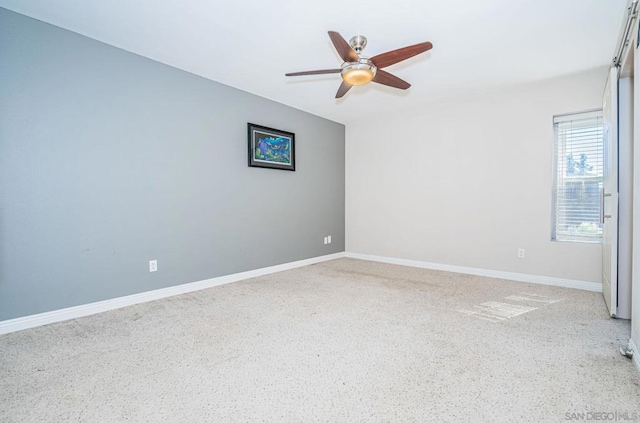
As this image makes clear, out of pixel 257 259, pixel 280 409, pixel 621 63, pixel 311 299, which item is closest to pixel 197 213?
pixel 257 259

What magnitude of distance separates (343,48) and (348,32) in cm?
50

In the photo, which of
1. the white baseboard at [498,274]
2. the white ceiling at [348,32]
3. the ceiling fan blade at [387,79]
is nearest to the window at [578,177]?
the white baseboard at [498,274]

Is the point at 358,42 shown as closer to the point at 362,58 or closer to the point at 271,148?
the point at 362,58

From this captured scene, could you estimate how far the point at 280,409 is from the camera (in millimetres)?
1456

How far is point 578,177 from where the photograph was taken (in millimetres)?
3551

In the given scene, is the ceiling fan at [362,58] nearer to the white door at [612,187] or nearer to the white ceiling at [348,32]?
the white ceiling at [348,32]

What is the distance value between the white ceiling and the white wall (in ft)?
1.46

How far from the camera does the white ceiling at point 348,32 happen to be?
2279 millimetres

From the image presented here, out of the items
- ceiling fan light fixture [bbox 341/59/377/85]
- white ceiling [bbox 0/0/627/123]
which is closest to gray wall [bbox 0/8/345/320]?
white ceiling [bbox 0/0/627/123]

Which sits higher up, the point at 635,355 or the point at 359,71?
the point at 359,71

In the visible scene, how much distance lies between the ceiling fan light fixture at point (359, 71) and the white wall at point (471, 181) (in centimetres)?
232

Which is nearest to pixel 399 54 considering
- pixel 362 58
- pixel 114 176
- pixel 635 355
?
pixel 362 58

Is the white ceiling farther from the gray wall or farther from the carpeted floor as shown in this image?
the carpeted floor

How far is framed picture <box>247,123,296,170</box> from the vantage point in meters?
4.02
